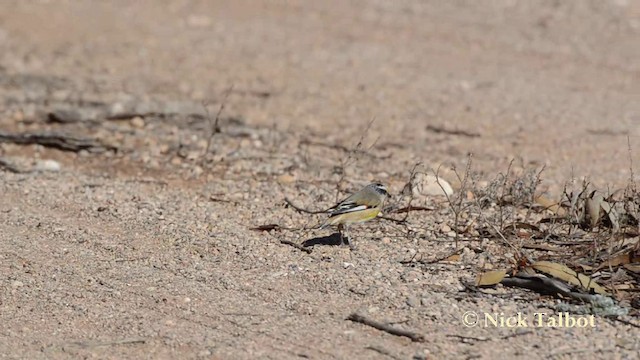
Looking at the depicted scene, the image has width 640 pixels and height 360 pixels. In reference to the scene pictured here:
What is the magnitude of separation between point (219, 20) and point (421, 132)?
581 cm

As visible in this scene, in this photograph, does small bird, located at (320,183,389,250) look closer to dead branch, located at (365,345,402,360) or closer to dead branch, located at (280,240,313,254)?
dead branch, located at (280,240,313,254)

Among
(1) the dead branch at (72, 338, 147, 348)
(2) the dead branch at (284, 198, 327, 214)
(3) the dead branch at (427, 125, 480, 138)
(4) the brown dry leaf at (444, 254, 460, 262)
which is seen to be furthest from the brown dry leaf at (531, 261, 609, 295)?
(3) the dead branch at (427, 125, 480, 138)

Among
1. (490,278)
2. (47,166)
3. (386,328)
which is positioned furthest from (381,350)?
(47,166)

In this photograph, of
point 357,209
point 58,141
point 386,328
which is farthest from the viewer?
point 58,141

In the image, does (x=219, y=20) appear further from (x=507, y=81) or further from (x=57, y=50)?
(x=507, y=81)

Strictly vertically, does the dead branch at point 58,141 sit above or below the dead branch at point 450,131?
below

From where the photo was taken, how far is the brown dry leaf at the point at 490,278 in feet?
19.4

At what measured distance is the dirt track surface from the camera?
18.3 feet

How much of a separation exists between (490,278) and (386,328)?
2.82 ft

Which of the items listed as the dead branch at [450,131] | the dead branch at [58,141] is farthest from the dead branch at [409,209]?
the dead branch at [58,141]

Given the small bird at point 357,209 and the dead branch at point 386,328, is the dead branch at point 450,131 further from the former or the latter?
the dead branch at point 386,328

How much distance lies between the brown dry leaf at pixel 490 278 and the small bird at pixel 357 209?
3.16 feet

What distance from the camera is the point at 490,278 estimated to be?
591 centimetres

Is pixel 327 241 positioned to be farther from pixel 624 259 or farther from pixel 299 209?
pixel 624 259
